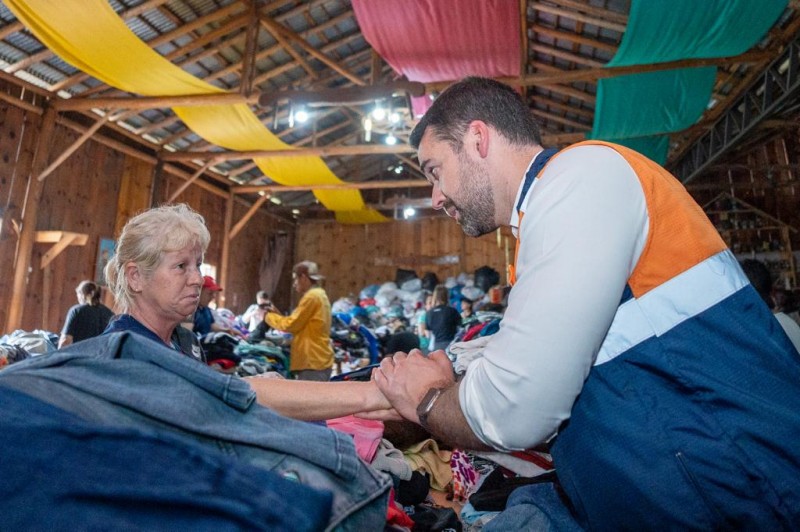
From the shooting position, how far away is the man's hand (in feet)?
3.49

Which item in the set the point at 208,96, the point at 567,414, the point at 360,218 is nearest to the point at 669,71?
the point at 208,96

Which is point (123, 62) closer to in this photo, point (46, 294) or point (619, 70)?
point (46, 294)

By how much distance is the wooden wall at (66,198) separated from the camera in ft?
21.1

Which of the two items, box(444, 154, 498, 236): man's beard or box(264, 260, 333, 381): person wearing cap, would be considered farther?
box(264, 260, 333, 381): person wearing cap

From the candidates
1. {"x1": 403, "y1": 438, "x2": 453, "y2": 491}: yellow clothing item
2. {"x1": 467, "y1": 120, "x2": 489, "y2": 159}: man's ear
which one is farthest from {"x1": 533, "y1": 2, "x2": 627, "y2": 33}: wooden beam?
{"x1": 403, "y1": 438, "x2": 453, "y2": 491}: yellow clothing item

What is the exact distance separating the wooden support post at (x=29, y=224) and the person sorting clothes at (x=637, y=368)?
712 cm

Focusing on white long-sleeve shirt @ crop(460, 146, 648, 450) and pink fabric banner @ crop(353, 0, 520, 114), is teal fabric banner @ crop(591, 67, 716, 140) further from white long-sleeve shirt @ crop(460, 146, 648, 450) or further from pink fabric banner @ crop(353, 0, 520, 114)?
white long-sleeve shirt @ crop(460, 146, 648, 450)

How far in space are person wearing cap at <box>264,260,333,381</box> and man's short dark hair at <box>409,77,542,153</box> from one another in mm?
3845

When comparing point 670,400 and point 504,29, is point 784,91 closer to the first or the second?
point 504,29

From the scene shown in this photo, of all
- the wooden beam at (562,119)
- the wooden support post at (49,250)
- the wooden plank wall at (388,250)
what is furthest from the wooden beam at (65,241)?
the wooden beam at (562,119)

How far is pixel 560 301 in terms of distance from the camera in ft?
2.53

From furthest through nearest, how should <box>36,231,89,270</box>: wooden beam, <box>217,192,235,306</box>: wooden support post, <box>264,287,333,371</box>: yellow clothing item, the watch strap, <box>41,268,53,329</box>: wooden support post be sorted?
<box>217,192,235,306</box>: wooden support post < <box>41,268,53,329</box>: wooden support post < <box>36,231,89,270</box>: wooden beam < <box>264,287,333,371</box>: yellow clothing item < the watch strap

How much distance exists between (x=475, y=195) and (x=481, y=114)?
0.69 feet

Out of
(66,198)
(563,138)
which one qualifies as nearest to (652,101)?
(563,138)
